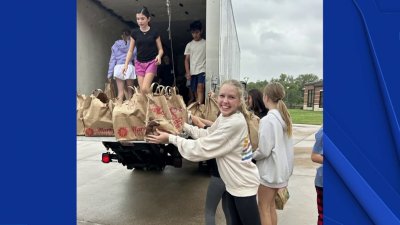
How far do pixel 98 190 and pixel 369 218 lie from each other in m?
5.48

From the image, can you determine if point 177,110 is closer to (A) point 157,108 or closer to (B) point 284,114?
(A) point 157,108

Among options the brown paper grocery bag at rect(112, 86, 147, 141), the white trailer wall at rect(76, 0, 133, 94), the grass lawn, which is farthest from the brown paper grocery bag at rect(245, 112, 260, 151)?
the grass lawn

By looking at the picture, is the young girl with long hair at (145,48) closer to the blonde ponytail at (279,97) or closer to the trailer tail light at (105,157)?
the trailer tail light at (105,157)

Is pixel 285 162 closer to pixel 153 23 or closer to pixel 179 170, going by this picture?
pixel 153 23

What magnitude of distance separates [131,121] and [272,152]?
Answer: 1.36 meters

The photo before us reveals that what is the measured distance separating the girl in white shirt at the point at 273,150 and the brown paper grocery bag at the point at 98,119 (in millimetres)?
1646

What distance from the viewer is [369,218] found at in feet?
4.41

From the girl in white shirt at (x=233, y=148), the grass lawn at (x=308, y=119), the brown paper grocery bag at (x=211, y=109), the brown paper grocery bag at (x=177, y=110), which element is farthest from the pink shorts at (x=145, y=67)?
the grass lawn at (x=308, y=119)

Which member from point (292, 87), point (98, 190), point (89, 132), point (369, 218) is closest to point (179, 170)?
point (98, 190)

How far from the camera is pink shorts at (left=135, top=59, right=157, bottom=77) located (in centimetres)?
501

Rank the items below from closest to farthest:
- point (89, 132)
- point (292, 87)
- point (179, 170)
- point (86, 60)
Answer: point (89, 132)
point (86, 60)
point (179, 170)
point (292, 87)

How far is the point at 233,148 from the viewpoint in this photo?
8.63ft

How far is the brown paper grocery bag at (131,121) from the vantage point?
351 centimetres

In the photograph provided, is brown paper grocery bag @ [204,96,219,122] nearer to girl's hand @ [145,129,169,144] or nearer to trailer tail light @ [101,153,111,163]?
trailer tail light @ [101,153,111,163]
